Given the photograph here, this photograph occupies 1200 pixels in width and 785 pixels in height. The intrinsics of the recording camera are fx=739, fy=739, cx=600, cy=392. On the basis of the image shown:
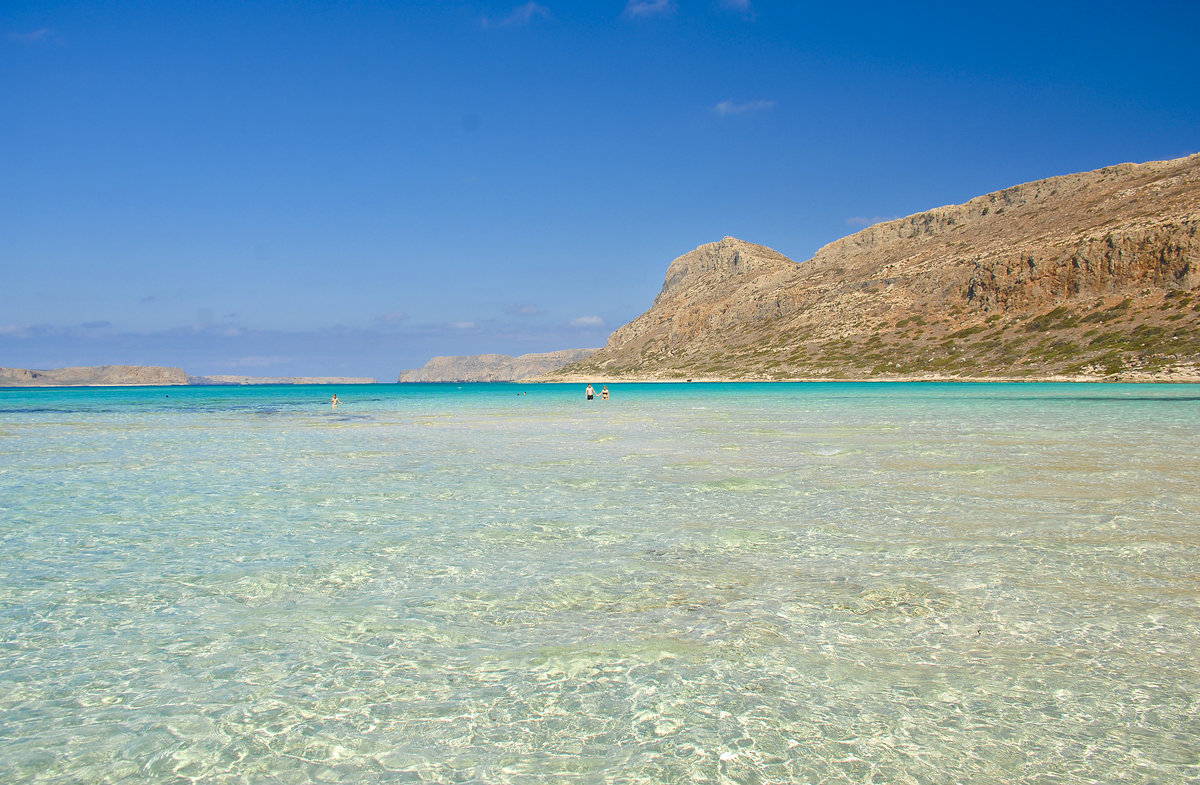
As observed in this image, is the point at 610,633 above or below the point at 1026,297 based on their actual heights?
below

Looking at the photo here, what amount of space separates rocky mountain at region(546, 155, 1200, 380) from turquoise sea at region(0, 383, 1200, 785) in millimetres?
107879

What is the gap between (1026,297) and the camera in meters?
141

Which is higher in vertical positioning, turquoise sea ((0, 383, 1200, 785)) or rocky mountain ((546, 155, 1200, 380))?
rocky mountain ((546, 155, 1200, 380))

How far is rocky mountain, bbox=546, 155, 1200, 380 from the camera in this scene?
378 feet

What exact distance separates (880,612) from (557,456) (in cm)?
1740

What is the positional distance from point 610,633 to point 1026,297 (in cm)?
15699

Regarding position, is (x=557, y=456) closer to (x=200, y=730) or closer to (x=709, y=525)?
(x=709, y=525)

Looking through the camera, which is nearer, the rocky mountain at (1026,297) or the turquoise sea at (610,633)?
the turquoise sea at (610,633)

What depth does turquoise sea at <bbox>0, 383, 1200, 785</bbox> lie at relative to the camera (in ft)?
17.6

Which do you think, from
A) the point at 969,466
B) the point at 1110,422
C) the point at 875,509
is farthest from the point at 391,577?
the point at 1110,422

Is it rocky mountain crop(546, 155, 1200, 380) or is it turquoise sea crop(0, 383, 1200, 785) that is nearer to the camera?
turquoise sea crop(0, 383, 1200, 785)

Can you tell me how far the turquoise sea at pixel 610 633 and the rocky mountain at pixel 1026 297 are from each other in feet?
354

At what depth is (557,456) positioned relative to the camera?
25.0 meters

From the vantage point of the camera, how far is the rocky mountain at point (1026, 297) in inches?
4540
